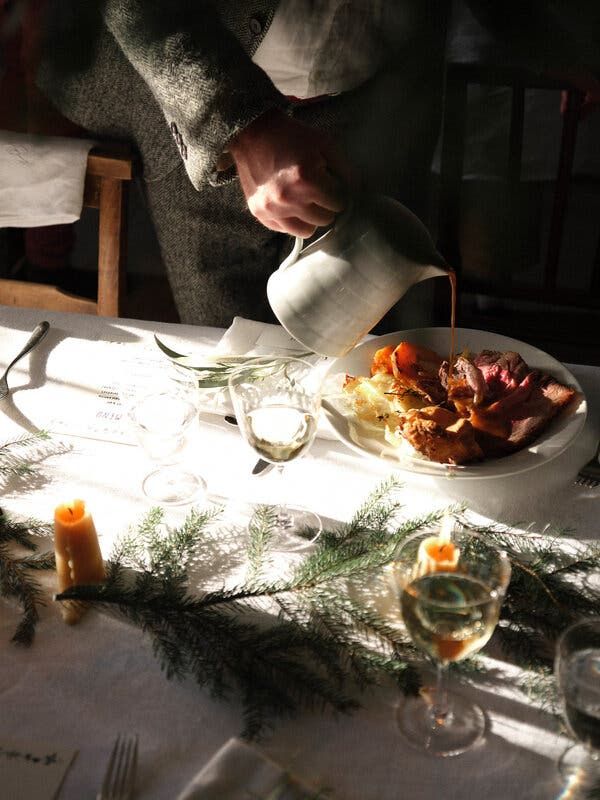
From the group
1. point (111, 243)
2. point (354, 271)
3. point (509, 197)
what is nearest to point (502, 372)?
point (354, 271)

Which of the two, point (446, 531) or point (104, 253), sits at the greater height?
point (446, 531)

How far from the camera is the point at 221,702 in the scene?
705mm

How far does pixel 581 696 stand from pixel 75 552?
44 centimetres

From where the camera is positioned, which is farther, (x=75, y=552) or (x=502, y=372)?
(x=502, y=372)

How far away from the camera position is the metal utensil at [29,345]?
1.14m

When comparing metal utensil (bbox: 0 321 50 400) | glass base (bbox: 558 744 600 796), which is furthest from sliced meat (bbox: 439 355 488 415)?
metal utensil (bbox: 0 321 50 400)

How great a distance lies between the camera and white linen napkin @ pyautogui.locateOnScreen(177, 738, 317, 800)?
2.02 feet

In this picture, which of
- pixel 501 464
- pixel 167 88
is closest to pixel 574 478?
pixel 501 464

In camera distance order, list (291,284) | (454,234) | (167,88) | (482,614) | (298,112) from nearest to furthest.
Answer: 1. (482,614)
2. (291,284)
3. (167,88)
4. (298,112)
5. (454,234)

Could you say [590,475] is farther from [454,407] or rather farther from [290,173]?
[290,173]

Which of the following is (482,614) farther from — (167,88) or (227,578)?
(167,88)

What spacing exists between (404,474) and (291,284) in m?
0.24

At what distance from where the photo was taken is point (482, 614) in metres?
0.65

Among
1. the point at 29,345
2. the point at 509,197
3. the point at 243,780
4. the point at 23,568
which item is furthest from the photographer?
the point at 509,197
